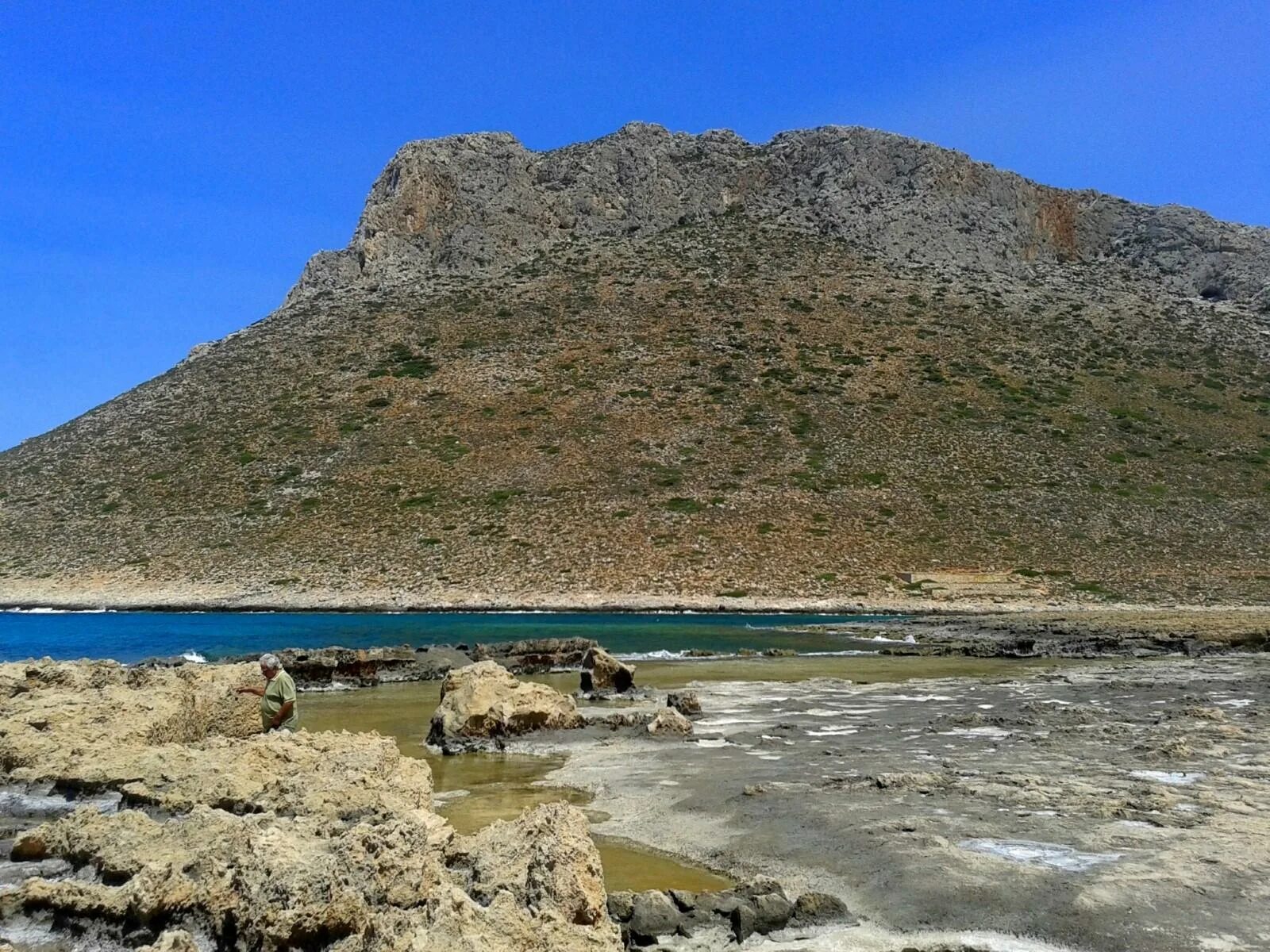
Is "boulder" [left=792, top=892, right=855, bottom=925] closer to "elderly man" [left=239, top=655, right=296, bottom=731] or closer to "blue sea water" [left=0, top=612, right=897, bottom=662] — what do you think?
"elderly man" [left=239, top=655, right=296, bottom=731]

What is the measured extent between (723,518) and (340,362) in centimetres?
2606

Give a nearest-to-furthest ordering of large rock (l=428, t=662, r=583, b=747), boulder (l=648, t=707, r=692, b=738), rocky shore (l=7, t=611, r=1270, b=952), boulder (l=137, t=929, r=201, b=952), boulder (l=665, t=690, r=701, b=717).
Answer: boulder (l=137, t=929, r=201, b=952), rocky shore (l=7, t=611, r=1270, b=952), large rock (l=428, t=662, r=583, b=747), boulder (l=648, t=707, r=692, b=738), boulder (l=665, t=690, r=701, b=717)

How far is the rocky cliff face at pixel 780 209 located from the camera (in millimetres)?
70188

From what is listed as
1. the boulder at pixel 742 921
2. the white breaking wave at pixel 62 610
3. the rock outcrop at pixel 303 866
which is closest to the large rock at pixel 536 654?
the rock outcrop at pixel 303 866

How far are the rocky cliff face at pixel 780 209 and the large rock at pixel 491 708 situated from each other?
57735mm

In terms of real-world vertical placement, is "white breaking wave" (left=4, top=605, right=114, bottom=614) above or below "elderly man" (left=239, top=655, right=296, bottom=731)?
below

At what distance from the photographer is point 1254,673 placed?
57.1ft

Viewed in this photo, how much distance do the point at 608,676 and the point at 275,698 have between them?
7.09 metres

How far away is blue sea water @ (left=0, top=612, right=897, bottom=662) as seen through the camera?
27.0 meters

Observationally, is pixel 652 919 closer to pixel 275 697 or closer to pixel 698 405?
pixel 275 697

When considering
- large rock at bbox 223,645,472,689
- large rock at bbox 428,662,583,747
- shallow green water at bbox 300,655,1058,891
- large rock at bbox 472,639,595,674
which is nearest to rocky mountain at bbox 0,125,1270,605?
large rock at bbox 472,639,595,674

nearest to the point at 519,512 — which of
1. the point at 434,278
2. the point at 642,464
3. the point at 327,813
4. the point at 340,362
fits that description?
the point at 642,464

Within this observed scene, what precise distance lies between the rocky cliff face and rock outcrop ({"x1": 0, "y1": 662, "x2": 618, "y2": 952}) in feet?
206

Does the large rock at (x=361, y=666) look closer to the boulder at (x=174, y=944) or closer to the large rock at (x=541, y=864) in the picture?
the large rock at (x=541, y=864)
